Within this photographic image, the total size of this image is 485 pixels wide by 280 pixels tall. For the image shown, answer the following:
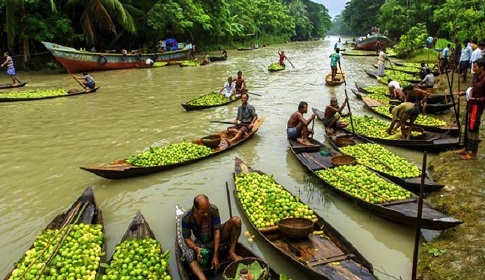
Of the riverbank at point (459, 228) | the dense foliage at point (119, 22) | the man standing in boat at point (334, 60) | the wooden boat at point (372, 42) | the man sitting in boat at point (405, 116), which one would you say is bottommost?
the riverbank at point (459, 228)

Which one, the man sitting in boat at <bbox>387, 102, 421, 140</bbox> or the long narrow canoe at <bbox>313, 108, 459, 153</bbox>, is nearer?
the long narrow canoe at <bbox>313, 108, 459, 153</bbox>

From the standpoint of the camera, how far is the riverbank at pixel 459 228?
4.81 m

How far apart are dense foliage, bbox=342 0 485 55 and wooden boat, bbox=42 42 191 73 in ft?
69.3

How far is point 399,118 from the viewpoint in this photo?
32.9 feet

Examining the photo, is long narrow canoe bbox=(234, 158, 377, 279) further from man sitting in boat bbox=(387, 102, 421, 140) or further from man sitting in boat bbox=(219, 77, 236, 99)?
man sitting in boat bbox=(219, 77, 236, 99)

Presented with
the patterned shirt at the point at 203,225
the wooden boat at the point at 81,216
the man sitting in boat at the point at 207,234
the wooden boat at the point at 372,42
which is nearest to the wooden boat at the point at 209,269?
the man sitting in boat at the point at 207,234

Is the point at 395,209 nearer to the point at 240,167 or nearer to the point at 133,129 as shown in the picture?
the point at 240,167

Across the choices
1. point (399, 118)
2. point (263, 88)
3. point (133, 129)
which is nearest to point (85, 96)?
point (133, 129)

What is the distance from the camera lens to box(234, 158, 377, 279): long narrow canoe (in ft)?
14.8

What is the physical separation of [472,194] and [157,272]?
573 centimetres

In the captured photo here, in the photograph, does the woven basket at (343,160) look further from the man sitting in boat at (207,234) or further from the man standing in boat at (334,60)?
the man standing in boat at (334,60)

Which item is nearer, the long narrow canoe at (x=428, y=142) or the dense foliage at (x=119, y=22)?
the long narrow canoe at (x=428, y=142)

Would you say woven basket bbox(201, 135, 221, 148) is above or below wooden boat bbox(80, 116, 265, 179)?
above

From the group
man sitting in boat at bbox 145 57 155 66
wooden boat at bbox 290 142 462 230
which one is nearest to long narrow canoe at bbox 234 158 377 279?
wooden boat at bbox 290 142 462 230
